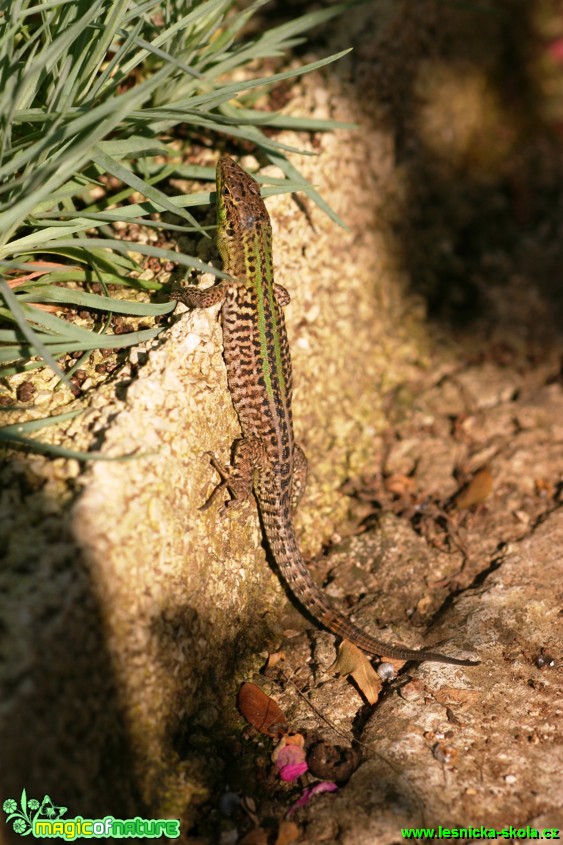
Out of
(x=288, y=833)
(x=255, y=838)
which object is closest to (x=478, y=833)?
(x=288, y=833)

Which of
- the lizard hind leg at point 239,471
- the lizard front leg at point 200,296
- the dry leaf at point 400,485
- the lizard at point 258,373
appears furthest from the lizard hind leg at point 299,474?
the lizard front leg at point 200,296

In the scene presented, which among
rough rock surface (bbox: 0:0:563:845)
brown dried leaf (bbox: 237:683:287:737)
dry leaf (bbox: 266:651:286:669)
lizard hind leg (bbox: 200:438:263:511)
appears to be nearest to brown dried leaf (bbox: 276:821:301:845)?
rough rock surface (bbox: 0:0:563:845)

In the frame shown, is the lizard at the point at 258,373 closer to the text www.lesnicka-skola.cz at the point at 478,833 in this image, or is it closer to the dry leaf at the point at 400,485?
the text www.lesnicka-skola.cz at the point at 478,833

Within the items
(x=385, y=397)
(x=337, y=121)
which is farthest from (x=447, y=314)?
(x=337, y=121)

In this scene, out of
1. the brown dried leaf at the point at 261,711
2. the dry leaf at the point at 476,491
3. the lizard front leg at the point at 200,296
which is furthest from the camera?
the dry leaf at the point at 476,491

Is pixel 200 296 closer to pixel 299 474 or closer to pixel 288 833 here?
pixel 299 474

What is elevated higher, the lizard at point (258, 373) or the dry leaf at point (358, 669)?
the lizard at point (258, 373)

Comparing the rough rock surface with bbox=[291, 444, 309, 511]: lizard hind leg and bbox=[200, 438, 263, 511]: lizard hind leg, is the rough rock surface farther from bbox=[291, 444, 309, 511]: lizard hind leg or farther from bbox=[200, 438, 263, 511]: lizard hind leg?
bbox=[291, 444, 309, 511]: lizard hind leg
